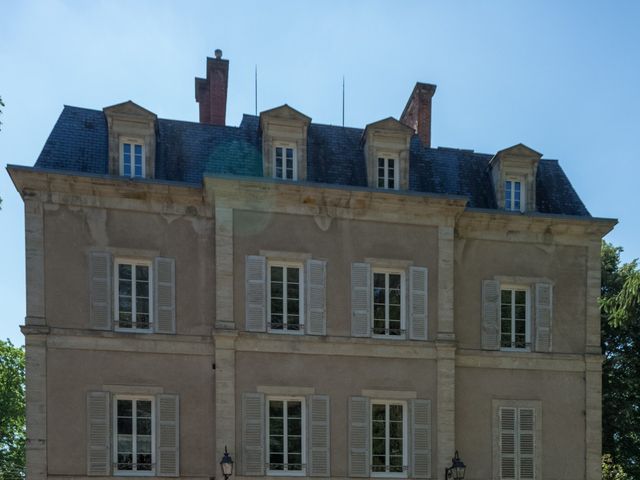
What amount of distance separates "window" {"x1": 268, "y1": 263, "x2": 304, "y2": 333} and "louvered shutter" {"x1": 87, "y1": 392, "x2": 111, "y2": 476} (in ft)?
13.3

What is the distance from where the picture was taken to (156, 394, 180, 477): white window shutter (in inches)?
591

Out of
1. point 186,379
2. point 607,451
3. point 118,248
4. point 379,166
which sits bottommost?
point 607,451

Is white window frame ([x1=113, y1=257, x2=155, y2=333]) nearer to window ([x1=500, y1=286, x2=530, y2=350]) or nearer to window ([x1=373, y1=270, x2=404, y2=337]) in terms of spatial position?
window ([x1=373, y1=270, x2=404, y2=337])

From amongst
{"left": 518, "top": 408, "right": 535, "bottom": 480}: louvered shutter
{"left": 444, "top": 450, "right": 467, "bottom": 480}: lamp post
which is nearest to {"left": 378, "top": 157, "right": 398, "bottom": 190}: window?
{"left": 518, "top": 408, "right": 535, "bottom": 480}: louvered shutter

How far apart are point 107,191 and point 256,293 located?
411 cm

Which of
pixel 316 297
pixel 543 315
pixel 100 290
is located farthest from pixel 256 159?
pixel 543 315

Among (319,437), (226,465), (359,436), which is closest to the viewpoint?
(226,465)

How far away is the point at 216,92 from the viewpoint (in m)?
18.5

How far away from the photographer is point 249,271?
15.9 m

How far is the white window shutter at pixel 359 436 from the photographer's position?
15.7 m

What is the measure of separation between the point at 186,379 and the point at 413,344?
534 centimetres

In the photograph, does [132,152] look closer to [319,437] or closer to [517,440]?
[319,437]

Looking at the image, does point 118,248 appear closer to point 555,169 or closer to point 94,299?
point 94,299

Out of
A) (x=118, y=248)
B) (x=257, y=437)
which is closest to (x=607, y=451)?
(x=257, y=437)
